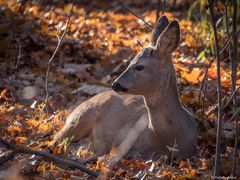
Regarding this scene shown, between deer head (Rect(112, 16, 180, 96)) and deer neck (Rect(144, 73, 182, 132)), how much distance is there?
0.21 feet

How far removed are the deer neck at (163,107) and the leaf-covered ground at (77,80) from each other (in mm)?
409

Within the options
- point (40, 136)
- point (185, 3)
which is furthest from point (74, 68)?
point (185, 3)

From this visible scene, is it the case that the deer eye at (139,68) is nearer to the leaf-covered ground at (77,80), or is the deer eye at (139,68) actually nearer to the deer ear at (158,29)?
the deer ear at (158,29)

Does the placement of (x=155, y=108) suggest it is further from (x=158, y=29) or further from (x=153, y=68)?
(x=158, y=29)

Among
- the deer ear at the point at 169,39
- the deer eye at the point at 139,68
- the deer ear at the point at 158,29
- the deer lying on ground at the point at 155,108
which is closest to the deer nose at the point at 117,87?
the deer lying on ground at the point at 155,108

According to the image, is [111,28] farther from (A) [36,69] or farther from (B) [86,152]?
(B) [86,152]

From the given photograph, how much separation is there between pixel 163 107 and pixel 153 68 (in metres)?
0.42

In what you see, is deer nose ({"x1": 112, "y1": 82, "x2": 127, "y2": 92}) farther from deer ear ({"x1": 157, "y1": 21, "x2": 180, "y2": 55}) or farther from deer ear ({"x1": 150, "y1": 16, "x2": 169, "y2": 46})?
deer ear ({"x1": 150, "y1": 16, "x2": 169, "y2": 46})

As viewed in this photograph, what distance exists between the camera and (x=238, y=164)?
18.3 feet

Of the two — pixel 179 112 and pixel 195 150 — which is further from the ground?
pixel 179 112

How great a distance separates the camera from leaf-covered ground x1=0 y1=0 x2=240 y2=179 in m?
5.40

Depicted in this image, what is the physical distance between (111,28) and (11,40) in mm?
2793

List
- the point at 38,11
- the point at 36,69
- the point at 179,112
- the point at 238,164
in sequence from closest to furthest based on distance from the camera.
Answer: the point at 238,164 < the point at 179,112 < the point at 36,69 < the point at 38,11

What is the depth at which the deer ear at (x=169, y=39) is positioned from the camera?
586cm
